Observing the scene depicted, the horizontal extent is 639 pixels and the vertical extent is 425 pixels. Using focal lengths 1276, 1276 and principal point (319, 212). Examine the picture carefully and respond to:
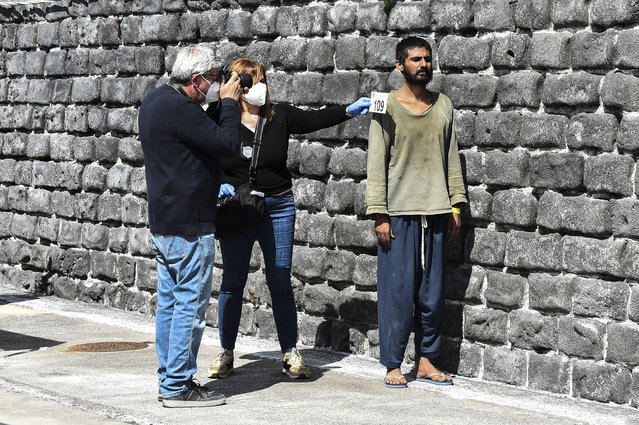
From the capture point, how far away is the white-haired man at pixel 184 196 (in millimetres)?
7410

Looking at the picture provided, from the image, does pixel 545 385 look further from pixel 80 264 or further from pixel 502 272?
pixel 80 264

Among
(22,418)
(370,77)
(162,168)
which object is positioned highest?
(370,77)

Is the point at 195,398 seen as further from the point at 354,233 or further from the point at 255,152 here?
the point at 354,233

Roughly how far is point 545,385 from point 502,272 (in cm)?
81

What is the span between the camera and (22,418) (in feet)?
23.2

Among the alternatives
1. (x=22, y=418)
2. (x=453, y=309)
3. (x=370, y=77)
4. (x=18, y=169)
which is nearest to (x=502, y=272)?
(x=453, y=309)

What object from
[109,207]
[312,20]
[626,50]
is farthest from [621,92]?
[109,207]

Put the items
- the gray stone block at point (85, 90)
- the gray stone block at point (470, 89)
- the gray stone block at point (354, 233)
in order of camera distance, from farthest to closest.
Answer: the gray stone block at point (85, 90) → the gray stone block at point (354, 233) → the gray stone block at point (470, 89)

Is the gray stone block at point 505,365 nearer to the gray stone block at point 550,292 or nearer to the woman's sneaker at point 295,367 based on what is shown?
the gray stone block at point 550,292

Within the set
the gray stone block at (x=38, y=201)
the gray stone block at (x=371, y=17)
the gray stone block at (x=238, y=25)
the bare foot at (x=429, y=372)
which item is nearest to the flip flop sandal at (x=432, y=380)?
the bare foot at (x=429, y=372)

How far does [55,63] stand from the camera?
12.5m

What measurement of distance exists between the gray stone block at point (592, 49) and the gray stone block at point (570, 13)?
3.2 inches

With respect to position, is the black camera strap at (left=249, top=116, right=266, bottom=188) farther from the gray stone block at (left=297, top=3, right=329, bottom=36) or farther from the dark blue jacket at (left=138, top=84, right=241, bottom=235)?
the gray stone block at (left=297, top=3, right=329, bottom=36)

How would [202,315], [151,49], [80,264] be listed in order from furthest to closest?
[80,264], [151,49], [202,315]
